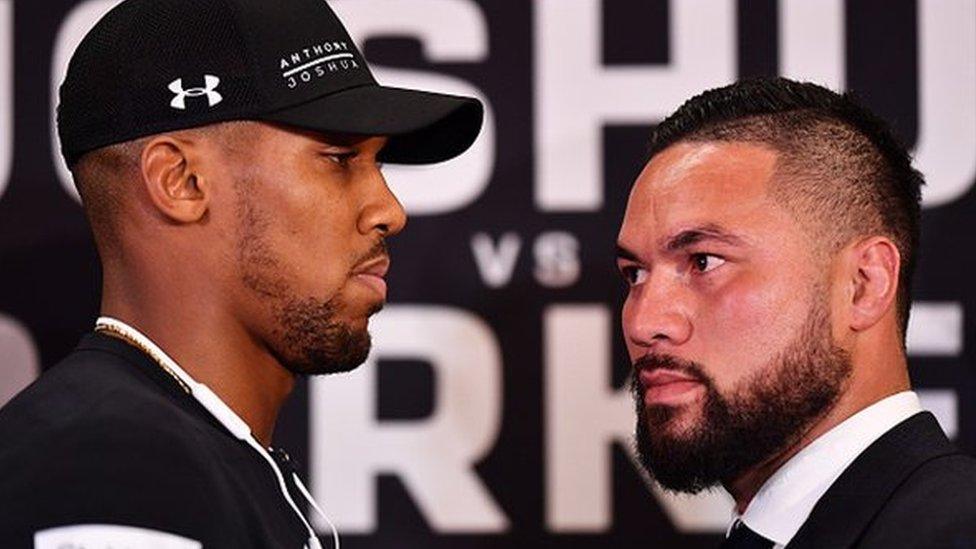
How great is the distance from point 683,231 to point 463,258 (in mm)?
681

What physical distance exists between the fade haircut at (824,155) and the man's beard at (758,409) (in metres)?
0.08

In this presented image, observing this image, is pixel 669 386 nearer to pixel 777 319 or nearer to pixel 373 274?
pixel 777 319

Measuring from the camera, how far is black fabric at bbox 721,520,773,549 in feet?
4.53

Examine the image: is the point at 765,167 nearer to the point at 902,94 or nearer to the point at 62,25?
the point at 902,94

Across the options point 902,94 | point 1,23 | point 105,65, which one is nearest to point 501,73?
point 902,94

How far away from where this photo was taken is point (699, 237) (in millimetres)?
1414

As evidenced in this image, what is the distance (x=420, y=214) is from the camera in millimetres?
2076

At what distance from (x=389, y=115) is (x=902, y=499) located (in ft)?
1.73

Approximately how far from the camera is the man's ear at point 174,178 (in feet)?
4.43

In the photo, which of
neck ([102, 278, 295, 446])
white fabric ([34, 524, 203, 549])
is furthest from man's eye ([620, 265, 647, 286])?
white fabric ([34, 524, 203, 549])

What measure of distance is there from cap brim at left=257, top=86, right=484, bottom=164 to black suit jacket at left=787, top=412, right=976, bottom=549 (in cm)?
47

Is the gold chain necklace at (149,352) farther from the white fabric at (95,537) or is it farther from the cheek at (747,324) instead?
the cheek at (747,324)

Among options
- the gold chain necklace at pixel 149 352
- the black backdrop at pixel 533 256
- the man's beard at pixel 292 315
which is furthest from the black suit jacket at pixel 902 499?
the black backdrop at pixel 533 256

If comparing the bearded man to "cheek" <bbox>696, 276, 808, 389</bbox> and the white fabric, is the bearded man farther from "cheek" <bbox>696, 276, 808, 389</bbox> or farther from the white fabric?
the white fabric
